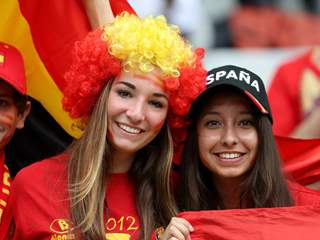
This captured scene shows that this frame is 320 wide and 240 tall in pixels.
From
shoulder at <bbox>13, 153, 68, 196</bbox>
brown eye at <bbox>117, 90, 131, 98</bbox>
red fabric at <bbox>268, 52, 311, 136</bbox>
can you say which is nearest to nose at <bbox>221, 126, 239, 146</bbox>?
brown eye at <bbox>117, 90, 131, 98</bbox>

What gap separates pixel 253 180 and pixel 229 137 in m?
0.23

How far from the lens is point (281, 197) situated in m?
4.68

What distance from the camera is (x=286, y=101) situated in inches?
282

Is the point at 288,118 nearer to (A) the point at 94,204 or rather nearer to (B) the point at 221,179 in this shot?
(B) the point at 221,179

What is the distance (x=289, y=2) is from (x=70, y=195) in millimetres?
6902

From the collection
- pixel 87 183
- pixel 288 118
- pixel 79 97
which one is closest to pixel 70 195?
pixel 87 183

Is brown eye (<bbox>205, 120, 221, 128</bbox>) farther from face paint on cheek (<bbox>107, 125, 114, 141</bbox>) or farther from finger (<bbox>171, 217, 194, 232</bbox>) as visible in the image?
finger (<bbox>171, 217, 194, 232</bbox>)

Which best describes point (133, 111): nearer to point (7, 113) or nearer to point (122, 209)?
point (122, 209)

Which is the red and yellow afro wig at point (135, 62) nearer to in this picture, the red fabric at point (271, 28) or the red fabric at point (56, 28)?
the red fabric at point (56, 28)

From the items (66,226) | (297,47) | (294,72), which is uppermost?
(297,47)

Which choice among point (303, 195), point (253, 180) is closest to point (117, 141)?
point (253, 180)

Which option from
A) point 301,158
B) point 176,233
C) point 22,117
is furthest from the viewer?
point 301,158

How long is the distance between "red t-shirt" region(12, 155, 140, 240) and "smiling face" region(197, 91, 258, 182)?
0.41 metres

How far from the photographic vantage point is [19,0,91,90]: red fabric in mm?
5238
